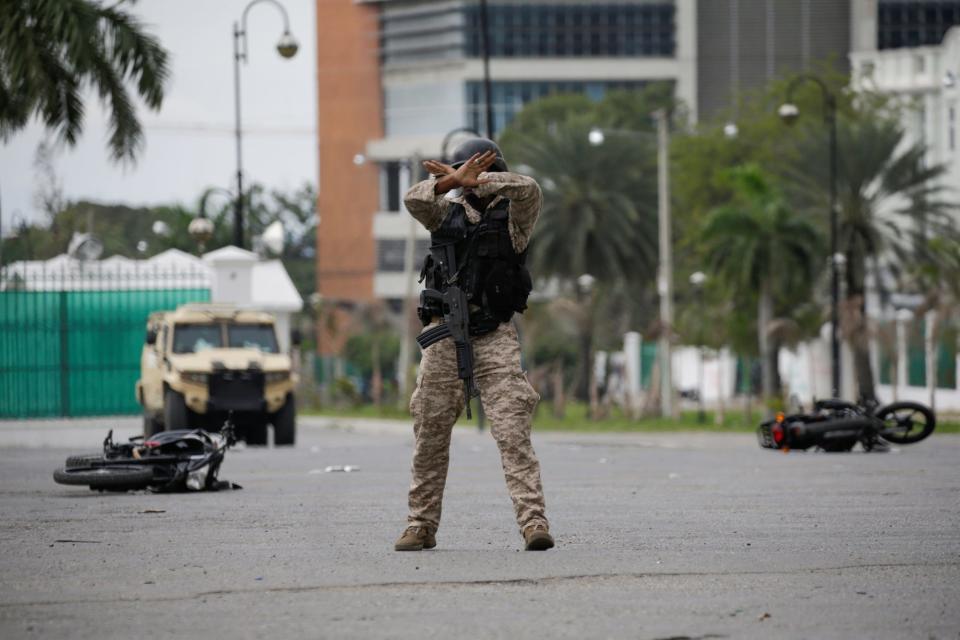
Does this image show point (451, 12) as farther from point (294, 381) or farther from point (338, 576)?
point (338, 576)

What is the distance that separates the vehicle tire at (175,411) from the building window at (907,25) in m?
72.8

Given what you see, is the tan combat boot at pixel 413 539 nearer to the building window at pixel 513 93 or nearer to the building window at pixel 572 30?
the building window at pixel 572 30

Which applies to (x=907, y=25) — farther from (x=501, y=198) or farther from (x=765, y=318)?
(x=501, y=198)

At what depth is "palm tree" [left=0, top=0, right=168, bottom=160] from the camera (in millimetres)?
25453

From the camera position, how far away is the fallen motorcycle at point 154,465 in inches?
545

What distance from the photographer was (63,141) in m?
28.4

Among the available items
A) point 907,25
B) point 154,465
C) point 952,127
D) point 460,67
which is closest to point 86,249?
point 154,465

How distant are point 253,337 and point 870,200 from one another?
22813 millimetres

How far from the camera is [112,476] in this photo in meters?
13.8

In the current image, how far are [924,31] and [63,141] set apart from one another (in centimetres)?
7045

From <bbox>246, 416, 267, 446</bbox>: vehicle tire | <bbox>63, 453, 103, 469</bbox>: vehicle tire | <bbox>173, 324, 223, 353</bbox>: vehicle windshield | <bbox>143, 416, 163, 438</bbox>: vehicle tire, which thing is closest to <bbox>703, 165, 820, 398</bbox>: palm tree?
<bbox>246, 416, 267, 446</bbox>: vehicle tire

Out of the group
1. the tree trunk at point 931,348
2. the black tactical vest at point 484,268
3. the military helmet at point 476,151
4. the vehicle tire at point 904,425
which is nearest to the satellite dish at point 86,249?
the tree trunk at point 931,348

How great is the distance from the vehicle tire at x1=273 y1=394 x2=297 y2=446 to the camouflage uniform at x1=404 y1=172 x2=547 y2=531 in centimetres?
1651

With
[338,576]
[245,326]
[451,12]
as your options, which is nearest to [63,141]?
[245,326]
